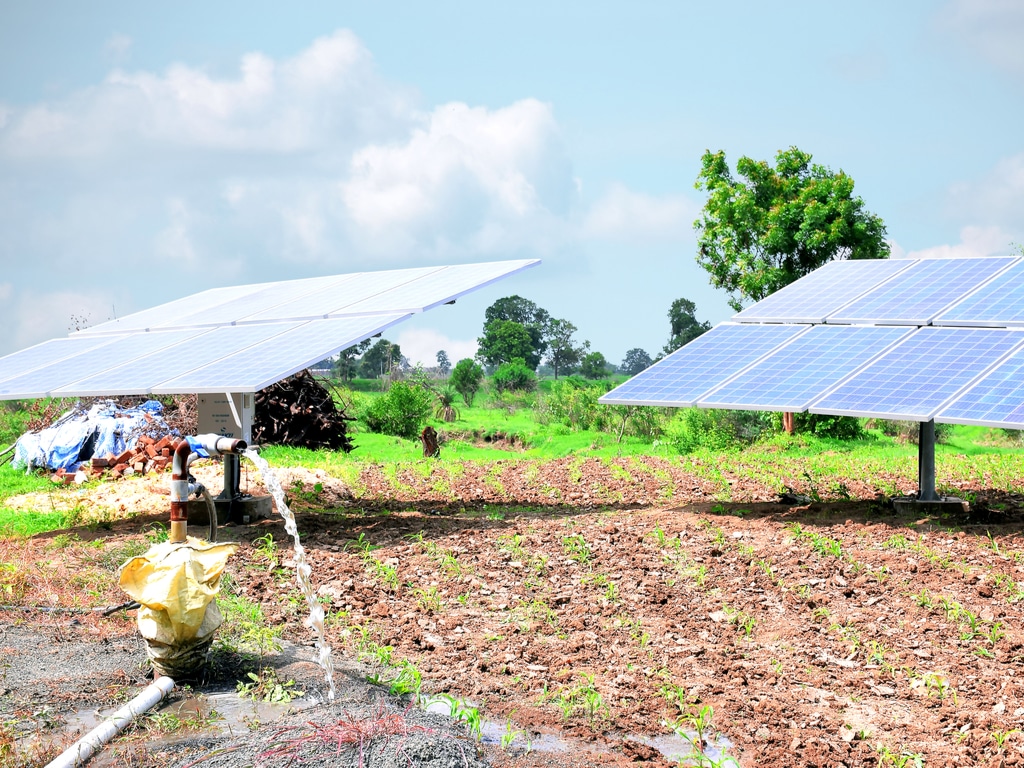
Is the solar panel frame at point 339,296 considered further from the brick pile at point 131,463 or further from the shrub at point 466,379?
the shrub at point 466,379

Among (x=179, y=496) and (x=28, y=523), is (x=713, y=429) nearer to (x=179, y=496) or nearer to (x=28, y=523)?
(x=28, y=523)

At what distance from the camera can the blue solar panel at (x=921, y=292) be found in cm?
1250

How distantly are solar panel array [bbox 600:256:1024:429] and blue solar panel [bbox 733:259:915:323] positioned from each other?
26 millimetres

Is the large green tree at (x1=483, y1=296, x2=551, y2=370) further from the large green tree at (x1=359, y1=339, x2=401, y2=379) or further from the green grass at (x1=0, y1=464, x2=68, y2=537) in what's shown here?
the green grass at (x1=0, y1=464, x2=68, y2=537)

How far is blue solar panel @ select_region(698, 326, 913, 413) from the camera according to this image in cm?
1076

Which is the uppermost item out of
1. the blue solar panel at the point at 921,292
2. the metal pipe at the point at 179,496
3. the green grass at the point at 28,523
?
the blue solar panel at the point at 921,292

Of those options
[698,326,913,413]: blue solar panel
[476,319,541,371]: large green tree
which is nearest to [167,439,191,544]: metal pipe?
[698,326,913,413]: blue solar panel

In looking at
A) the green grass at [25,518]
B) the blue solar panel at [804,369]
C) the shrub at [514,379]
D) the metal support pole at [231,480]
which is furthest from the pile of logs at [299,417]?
the shrub at [514,379]

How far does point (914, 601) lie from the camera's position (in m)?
8.01

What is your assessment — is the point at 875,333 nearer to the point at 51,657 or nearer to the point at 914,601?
the point at 914,601

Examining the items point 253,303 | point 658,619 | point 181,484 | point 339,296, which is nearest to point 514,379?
point 253,303

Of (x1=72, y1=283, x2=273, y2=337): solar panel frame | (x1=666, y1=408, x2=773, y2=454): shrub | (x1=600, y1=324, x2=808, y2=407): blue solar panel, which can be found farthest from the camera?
(x1=666, y1=408, x2=773, y2=454): shrub

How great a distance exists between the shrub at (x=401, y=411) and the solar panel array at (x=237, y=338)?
379 inches

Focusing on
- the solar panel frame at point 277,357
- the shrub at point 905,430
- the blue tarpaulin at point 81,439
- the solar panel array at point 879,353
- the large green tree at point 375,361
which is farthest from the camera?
the large green tree at point 375,361
